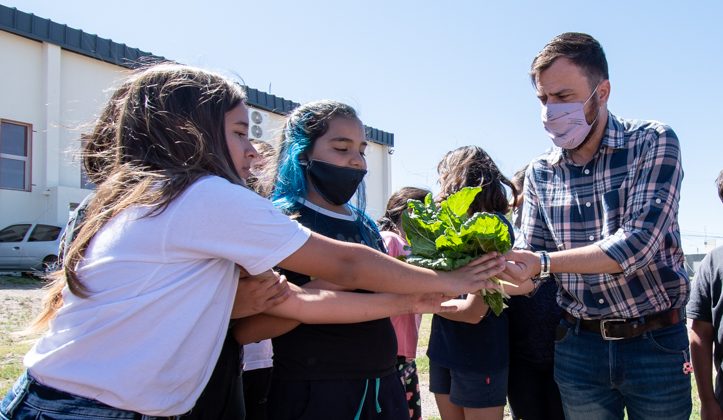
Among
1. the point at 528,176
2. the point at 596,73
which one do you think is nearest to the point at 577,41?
the point at 596,73

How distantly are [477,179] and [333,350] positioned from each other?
1682 mm

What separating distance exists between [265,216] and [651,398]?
78.1 inches

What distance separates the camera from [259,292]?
1972mm

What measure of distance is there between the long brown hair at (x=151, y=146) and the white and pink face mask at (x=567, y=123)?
5.34ft

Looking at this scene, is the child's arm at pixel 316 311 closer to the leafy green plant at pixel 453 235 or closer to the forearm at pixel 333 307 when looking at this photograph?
the forearm at pixel 333 307

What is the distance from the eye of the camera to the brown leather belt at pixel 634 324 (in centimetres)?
262

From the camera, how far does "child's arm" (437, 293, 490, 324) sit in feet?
10.0

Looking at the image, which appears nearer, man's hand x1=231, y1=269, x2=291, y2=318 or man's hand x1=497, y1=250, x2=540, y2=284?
man's hand x1=231, y1=269, x2=291, y2=318

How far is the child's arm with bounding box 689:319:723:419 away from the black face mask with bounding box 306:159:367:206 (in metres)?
2.20

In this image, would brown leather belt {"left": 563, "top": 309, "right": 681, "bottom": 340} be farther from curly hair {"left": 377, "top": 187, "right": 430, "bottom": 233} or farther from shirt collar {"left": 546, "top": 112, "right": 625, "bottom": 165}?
curly hair {"left": 377, "top": 187, "right": 430, "bottom": 233}

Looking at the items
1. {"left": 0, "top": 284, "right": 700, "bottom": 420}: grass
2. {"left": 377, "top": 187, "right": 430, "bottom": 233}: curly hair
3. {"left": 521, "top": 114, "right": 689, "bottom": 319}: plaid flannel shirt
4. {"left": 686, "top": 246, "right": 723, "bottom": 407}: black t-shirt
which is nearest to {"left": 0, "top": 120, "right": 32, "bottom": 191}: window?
{"left": 0, "top": 284, "right": 700, "bottom": 420}: grass

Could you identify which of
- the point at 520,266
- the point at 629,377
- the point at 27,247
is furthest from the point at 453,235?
the point at 27,247

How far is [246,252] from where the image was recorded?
169 centimetres

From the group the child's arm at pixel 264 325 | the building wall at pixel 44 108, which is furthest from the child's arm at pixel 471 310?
the building wall at pixel 44 108
